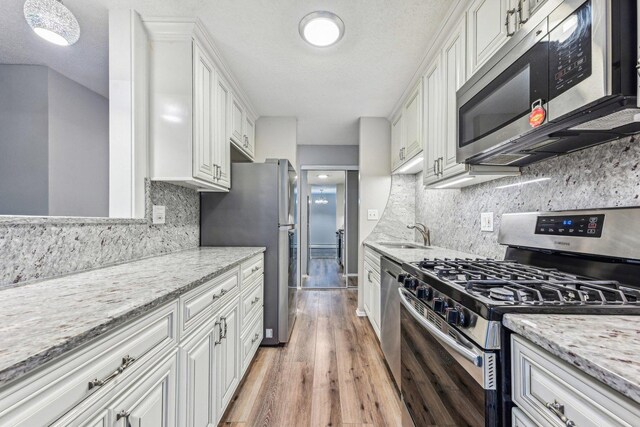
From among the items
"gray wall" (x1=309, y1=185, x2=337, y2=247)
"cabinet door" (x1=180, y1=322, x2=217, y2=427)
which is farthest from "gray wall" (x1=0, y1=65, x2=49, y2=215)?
"gray wall" (x1=309, y1=185, x2=337, y2=247)

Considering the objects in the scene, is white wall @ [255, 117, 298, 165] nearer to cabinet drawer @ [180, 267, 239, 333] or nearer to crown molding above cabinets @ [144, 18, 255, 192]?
crown molding above cabinets @ [144, 18, 255, 192]

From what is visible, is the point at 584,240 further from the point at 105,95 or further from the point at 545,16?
the point at 105,95

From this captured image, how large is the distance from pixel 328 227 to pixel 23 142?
622 cm

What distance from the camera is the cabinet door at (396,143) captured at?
2873 mm

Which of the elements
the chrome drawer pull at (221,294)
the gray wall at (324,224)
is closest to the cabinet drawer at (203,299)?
the chrome drawer pull at (221,294)

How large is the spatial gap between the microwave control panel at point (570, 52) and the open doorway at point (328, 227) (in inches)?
→ 156

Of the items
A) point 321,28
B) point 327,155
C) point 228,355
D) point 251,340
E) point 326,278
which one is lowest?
point 326,278

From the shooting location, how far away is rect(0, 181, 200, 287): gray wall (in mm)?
1024

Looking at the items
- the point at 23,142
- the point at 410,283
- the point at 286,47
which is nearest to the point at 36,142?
the point at 23,142

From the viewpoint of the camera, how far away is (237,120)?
2637 mm

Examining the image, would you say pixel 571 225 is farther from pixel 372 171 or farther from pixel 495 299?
pixel 372 171

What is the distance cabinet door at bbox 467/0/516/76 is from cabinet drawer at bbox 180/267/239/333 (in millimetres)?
1749

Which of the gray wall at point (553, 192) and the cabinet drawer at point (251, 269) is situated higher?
the gray wall at point (553, 192)

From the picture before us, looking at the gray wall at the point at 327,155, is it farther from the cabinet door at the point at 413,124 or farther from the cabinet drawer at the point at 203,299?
the cabinet drawer at the point at 203,299
